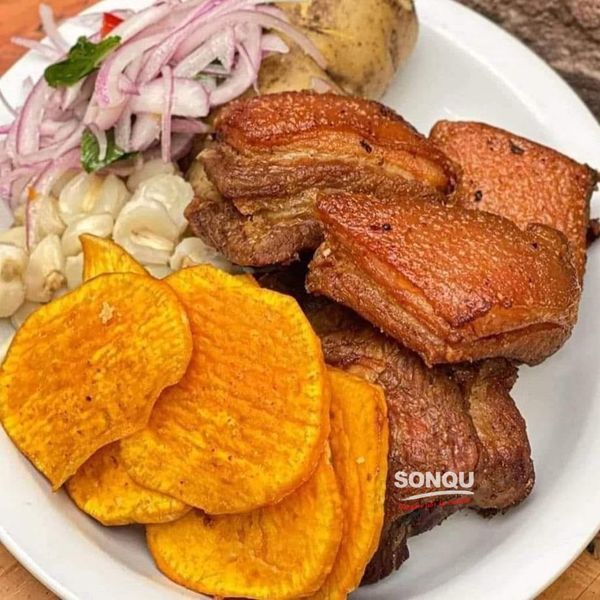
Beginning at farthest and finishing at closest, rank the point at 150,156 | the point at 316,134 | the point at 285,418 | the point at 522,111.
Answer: the point at 522,111
the point at 150,156
the point at 316,134
the point at 285,418

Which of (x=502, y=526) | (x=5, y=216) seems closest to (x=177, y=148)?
(x=5, y=216)

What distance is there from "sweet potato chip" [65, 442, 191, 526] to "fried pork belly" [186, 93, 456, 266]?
1.45ft

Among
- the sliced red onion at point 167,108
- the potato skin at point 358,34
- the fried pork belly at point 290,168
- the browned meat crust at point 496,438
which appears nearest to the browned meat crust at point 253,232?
the fried pork belly at point 290,168

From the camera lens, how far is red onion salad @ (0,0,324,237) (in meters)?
1.98

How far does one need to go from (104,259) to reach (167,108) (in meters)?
0.47

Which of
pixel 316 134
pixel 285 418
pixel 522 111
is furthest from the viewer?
pixel 522 111

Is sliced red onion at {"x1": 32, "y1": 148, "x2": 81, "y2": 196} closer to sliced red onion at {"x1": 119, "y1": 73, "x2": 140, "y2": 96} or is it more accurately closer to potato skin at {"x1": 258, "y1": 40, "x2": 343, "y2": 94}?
sliced red onion at {"x1": 119, "y1": 73, "x2": 140, "y2": 96}

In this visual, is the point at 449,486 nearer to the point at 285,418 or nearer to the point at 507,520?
the point at 507,520

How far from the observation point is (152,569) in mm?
1518

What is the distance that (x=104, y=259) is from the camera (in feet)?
5.48

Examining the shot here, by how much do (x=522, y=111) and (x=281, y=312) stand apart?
106 cm

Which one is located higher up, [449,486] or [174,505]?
[449,486]

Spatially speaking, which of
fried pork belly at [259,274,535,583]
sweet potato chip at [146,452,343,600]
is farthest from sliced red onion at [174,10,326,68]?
sweet potato chip at [146,452,343,600]

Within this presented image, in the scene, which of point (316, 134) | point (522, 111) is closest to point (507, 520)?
point (316, 134)
